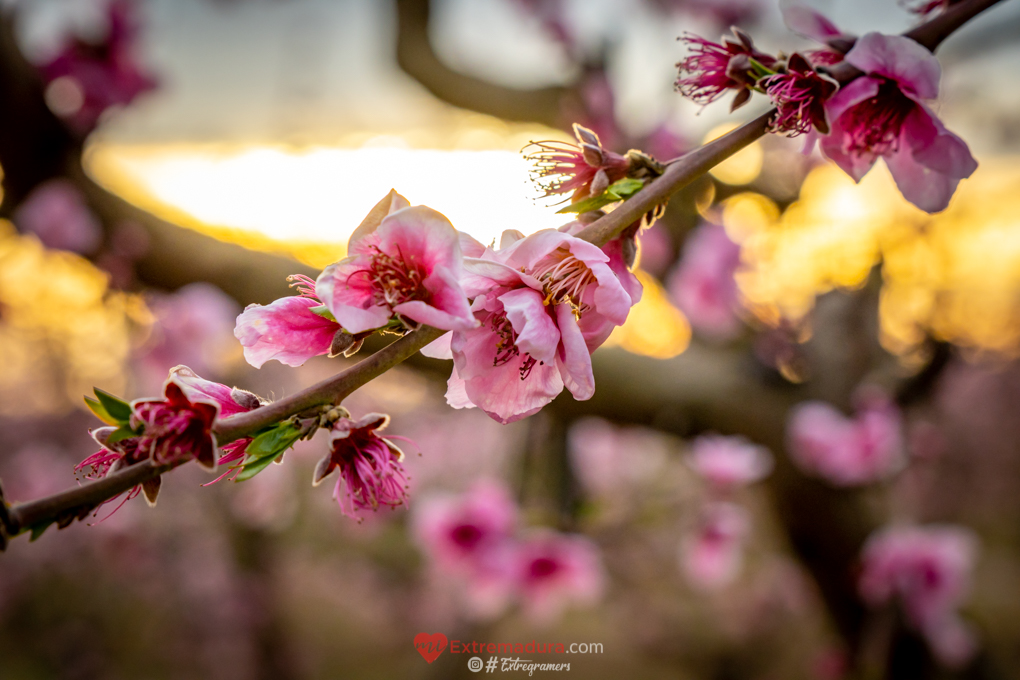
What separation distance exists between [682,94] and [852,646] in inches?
85.3

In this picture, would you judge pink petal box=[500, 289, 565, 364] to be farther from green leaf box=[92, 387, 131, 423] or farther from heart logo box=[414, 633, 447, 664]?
heart logo box=[414, 633, 447, 664]

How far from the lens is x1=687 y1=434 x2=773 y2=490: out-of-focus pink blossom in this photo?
180 cm

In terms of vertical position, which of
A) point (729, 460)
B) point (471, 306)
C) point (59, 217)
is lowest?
point (729, 460)

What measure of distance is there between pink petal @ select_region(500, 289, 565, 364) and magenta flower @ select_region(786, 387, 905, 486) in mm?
1703

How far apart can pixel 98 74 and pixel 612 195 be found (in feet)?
7.54

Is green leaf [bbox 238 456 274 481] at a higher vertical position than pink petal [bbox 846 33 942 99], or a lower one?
lower

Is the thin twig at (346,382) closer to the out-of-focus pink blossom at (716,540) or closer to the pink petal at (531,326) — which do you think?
the pink petal at (531,326)

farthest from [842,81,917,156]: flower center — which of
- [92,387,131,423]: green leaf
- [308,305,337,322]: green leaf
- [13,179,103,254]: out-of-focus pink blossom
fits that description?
[13,179,103,254]: out-of-focus pink blossom

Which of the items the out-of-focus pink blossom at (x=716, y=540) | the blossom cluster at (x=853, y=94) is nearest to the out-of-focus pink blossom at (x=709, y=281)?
the out-of-focus pink blossom at (x=716, y=540)

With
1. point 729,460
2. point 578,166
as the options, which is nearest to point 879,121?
point 578,166

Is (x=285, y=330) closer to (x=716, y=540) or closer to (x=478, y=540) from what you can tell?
(x=478, y=540)

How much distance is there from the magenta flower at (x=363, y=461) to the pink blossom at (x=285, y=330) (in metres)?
0.06

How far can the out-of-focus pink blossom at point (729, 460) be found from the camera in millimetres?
1803

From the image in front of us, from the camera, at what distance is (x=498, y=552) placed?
1.87 metres
